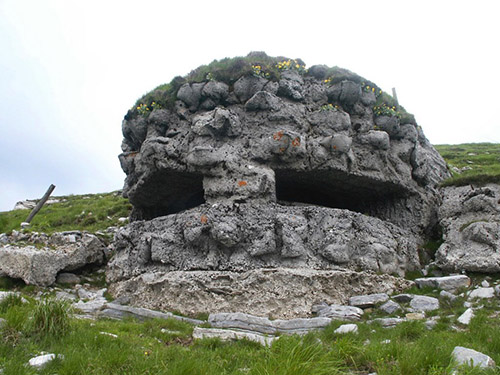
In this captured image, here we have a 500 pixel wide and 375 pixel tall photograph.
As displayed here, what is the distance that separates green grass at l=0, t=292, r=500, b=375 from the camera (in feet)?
14.6

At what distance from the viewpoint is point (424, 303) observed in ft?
28.8

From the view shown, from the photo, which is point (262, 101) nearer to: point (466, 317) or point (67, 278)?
point (466, 317)

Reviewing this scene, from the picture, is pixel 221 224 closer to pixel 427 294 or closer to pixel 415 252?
pixel 427 294

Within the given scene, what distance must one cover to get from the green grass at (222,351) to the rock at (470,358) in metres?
0.12

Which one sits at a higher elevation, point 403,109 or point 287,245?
Answer: point 403,109

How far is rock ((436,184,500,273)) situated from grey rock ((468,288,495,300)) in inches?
46.7

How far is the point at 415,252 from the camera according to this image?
1172 cm

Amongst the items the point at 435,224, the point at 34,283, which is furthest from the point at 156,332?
the point at 435,224

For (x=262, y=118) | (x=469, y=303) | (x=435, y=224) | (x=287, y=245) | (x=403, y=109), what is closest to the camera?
(x=469, y=303)

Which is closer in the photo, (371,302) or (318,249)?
(371,302)

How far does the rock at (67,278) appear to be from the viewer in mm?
11984

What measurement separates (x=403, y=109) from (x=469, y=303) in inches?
305

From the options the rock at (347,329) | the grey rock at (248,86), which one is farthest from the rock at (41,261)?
the rock at (347,329)

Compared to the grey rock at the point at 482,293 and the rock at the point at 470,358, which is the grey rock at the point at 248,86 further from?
the rock at the point at 470,358
